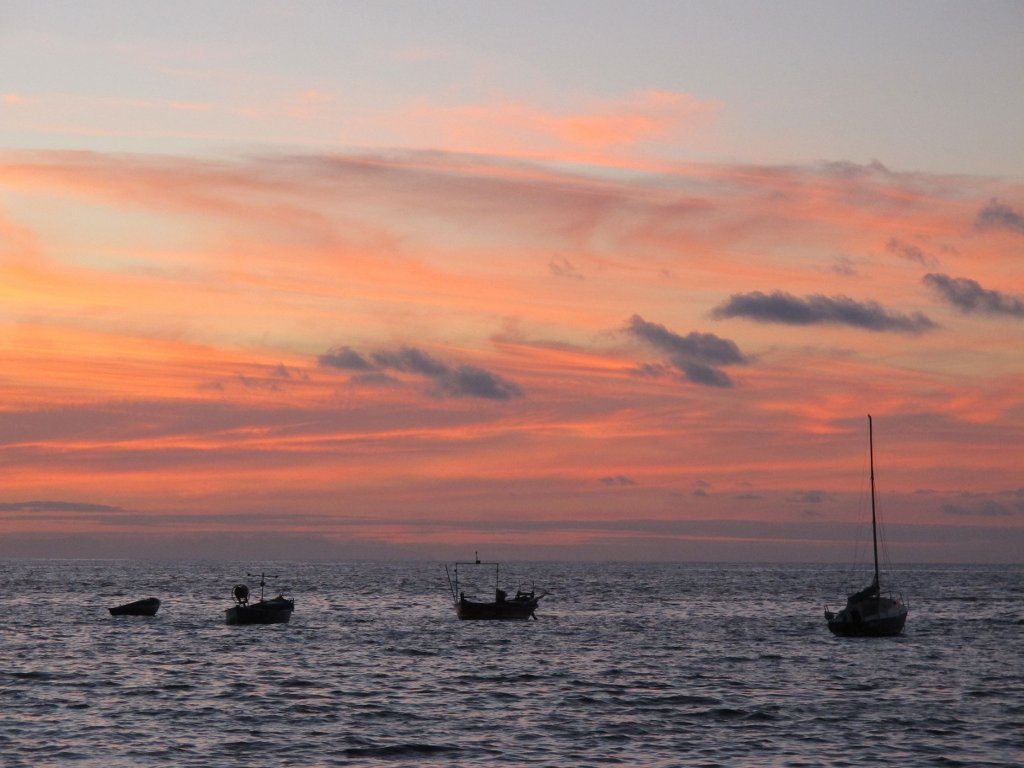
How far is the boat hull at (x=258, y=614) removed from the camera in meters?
116

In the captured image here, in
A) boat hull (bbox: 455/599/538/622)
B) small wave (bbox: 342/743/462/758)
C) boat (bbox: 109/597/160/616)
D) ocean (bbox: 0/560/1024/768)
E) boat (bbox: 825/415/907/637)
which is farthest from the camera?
boat (bbox: 109/597/160/616)

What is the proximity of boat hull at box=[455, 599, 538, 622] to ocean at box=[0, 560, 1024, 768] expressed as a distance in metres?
1.11

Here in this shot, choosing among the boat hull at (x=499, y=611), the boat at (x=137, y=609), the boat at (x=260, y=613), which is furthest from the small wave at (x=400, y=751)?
the boat at (x=137, y=609)

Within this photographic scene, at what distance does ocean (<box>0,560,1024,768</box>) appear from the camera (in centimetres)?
5031

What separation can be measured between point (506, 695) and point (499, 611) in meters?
57.9

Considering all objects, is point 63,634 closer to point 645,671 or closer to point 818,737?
point 645,671

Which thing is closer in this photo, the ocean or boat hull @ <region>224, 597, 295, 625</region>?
the ocean

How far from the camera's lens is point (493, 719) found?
58625 mm

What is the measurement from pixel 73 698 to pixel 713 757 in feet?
113

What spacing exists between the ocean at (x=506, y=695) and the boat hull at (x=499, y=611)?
3.64 feet

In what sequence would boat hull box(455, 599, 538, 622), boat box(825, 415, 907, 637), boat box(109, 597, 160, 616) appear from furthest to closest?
boat box(109, 597, 160, 616) → boat hull box(455, 599, 538, 622) → boat box(825, 415, 907, 637)

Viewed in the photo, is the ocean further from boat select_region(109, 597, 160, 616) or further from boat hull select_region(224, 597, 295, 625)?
boat select_region(109, 597, 160, 616)

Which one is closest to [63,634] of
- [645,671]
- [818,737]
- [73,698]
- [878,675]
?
[73,698]

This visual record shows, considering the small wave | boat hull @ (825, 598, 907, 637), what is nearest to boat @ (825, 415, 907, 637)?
boat hull @ (825, 598, 907, 637)
